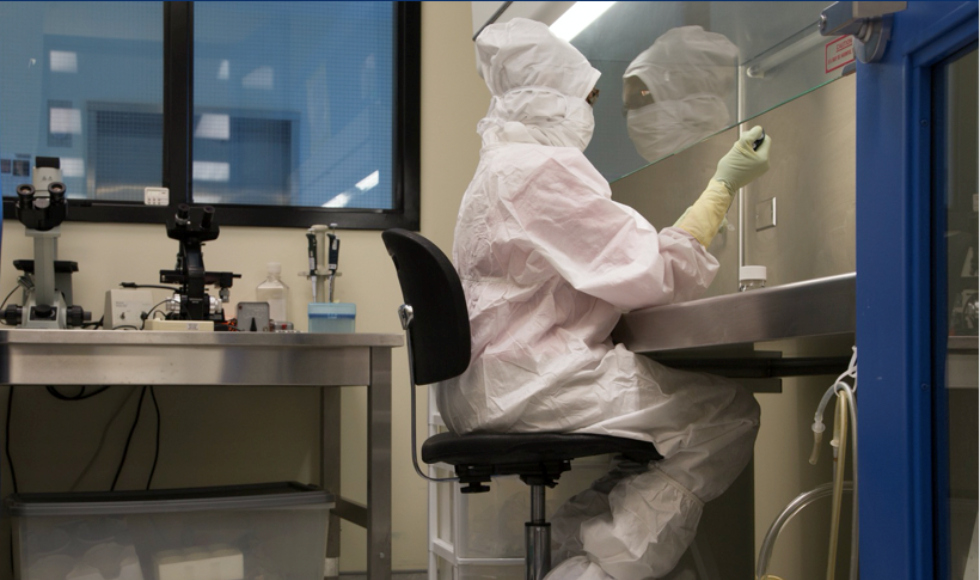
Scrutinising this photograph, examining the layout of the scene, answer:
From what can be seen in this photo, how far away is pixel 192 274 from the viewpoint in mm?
2295

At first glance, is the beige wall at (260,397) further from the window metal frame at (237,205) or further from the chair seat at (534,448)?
the chair seat at (534,448)

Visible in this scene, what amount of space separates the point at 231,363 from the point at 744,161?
1147mm

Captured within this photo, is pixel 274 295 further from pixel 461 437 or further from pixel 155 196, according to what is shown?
pixel 461 437

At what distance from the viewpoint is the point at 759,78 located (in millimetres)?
2025

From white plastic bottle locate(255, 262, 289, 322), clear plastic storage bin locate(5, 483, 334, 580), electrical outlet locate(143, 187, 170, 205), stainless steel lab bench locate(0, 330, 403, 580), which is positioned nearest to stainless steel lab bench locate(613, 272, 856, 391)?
stainless steel lab bench locate(0, 330, 403, 580)

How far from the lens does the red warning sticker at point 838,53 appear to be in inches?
65.3

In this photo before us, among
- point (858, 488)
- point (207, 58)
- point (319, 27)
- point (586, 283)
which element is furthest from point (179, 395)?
point (858, 488)

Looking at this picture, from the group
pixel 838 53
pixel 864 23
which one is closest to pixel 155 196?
pixel 838 53

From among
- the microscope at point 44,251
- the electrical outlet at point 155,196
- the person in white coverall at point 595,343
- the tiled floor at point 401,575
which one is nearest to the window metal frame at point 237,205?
the electrical outlet at point 155,196

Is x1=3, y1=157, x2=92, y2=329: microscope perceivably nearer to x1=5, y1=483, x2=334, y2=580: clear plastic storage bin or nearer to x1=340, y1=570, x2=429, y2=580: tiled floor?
x1=5, y1=483, x2=334, y2=580: clear plastic storage bin

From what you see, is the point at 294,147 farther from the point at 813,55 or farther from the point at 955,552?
the point at 955,552

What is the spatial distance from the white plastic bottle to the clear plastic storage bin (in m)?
0.65

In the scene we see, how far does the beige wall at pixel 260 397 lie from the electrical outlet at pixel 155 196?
0.25 ft

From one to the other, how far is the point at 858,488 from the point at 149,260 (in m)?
2.24
